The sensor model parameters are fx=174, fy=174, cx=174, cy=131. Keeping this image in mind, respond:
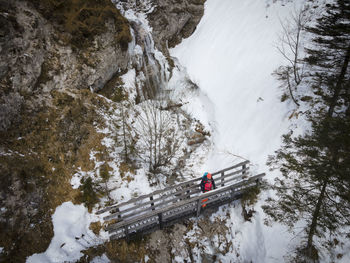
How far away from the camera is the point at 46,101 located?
9.20 metres

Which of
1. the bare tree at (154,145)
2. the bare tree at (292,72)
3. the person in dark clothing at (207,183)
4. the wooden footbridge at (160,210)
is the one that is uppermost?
the bare tree at (292,72)

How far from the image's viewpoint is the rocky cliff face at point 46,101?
6305 mm

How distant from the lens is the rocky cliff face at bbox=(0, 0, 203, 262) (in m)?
6.30

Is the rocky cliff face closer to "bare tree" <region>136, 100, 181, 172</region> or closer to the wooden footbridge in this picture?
the wooden footbridge

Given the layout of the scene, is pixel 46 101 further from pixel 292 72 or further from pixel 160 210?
pixel 292 72

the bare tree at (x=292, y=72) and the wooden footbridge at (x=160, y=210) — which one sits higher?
the bare tree at (x=292, y=72)

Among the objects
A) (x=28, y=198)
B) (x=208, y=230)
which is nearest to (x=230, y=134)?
(x=208, y=230)

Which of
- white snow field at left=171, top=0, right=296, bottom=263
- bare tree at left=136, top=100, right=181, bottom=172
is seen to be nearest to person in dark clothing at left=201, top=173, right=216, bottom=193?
white snow field at left=171, top=0, right=296, bottom=263

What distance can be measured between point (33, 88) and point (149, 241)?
373 inches

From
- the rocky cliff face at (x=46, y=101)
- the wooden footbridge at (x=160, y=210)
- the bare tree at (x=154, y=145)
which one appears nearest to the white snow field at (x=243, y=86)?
the wooden footbridge at (x=160, y=210)

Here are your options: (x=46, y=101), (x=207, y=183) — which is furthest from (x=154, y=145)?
(x=46, y=101)

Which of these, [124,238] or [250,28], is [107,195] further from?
[250,28]

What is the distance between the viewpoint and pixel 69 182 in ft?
26.3

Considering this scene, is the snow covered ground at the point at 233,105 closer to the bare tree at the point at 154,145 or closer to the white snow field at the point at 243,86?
the white snow field at the point at 243,86
